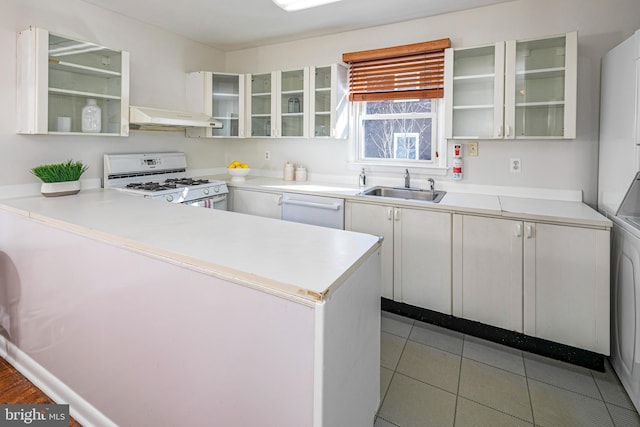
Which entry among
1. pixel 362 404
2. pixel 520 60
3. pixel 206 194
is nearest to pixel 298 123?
pixel 206 194

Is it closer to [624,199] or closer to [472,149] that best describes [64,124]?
[472,149]

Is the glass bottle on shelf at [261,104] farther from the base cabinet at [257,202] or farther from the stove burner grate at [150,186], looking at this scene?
the stove burner grate at [150,186]

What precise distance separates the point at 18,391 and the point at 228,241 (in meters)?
1.54

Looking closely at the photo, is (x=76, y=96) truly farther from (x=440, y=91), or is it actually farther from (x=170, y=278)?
(x=440, y=91)

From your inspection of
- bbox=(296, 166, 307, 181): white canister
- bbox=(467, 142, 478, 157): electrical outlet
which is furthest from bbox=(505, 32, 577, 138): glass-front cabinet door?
bbox=(296, 166, 307, 181): white canister

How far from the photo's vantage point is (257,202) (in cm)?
338

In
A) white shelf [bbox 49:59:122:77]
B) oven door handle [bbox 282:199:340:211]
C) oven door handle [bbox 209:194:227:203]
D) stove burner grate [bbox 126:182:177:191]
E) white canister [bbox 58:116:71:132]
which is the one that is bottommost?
oven door handle [bbox 282:199:340:211]

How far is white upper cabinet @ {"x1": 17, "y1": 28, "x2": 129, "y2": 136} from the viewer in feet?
7.61

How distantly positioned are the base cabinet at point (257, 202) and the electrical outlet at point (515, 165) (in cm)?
194

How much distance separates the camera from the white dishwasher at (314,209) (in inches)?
114

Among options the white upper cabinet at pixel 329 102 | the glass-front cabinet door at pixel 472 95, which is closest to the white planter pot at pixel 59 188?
the white upper cabinet at pixel 329 102

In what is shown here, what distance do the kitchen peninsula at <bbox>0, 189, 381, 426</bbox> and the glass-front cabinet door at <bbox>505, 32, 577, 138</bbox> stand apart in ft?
5.96
